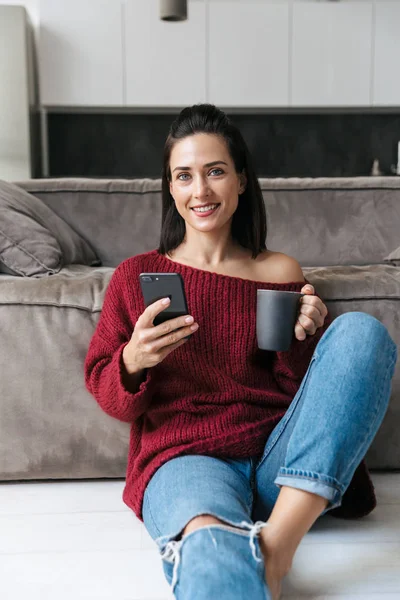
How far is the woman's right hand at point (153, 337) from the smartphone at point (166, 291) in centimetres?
1

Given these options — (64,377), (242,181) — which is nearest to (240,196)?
(242,181)

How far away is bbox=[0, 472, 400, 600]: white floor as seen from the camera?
107cm

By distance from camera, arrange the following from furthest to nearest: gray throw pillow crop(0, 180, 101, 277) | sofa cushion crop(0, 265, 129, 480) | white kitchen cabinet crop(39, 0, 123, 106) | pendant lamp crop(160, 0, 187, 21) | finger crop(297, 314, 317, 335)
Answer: white kitchen cabinet crop(39, 0, 123, 106) → pendant lamp crop(160, 0, 187, 21) → gray throw pillow crop(0, 180, 101, 277) → sofa cushion crop(0, 265, 129, 480) → finger crop(297, 314, 317, 335)

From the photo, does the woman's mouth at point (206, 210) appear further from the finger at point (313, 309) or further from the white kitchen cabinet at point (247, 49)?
the white kitchen cabinet at point (247, 49)

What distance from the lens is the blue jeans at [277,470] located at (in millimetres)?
878

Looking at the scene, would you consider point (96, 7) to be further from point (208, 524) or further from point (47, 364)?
point (208, 524)

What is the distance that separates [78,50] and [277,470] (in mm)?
3719

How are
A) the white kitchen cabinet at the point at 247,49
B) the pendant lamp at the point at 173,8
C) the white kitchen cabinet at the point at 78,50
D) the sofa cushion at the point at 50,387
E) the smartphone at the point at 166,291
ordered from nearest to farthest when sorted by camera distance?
the smartphone at the point at 166,291 < the sofa cushion at the point at 50,387 < the pendant lamp at the point at 173,8 < the white kitchen cabinet at the point at 78,50 < the white kitchen cabinet at the point at 247,49

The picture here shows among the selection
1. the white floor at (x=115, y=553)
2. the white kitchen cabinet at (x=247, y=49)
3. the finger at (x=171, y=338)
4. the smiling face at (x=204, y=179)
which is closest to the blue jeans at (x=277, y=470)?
the white floor at (x=115, y=553)

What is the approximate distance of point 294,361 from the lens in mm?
1253

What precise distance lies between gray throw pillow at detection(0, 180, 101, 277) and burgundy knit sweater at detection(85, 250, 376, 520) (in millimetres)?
527

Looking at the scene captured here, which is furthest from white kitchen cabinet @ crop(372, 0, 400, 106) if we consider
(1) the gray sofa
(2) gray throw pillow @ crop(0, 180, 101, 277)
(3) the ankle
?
(3) the ankle

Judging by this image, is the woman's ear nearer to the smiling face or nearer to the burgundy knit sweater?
the smiling face

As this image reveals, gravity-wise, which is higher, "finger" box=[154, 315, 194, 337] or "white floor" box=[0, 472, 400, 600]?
"finger" box=[154, 315, 194, 337]
